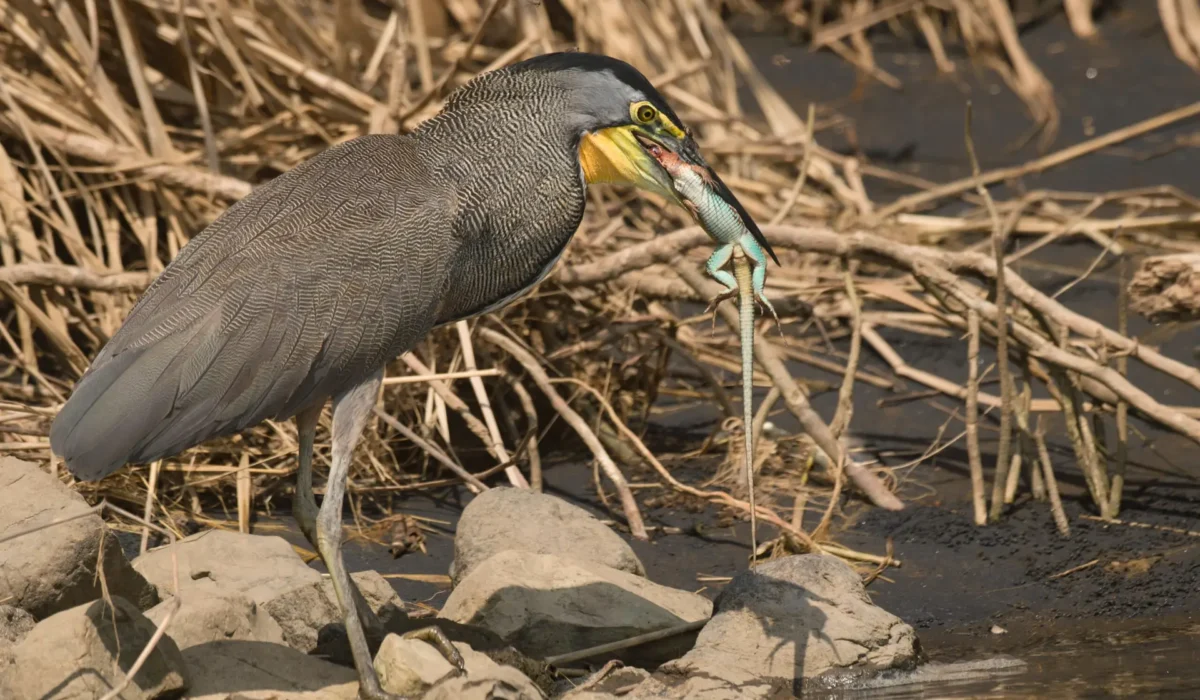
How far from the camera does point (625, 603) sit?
4.94m

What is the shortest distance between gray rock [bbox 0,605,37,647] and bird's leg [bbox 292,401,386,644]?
0.82 m

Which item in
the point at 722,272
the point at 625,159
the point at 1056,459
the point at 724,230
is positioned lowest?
the point at 1056,459

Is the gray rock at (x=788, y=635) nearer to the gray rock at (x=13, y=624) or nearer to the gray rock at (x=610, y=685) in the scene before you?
the gray rock at (x=610, y=685)

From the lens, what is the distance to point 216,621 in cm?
445

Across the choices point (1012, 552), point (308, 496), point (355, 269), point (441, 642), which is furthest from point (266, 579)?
point (1012, 552)

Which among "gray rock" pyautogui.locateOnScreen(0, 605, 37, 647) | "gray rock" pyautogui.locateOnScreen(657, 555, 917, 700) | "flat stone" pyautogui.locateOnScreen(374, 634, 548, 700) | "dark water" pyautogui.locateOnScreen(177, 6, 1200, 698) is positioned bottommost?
"dark water" pyautogui.locateOnScreen(177, 6, 1200, 698)

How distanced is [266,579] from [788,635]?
5.12 ft

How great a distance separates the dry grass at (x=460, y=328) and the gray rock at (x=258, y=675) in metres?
1.65

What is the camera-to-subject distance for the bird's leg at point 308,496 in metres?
4.80

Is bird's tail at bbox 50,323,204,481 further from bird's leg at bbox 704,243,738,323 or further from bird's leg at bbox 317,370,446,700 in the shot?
bird's leg at bbox 704,243,738,323

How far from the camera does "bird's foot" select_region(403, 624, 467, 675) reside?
432cm

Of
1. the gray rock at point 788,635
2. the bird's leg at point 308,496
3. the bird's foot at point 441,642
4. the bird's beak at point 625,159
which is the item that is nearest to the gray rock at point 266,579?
the bird's leg at point 308,496

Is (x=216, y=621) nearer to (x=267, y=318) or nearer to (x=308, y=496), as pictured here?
(x=308, y=496)

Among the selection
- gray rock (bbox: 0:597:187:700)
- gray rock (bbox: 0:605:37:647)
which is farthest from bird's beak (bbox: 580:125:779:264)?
gray rock (bbox: 0:605:37:647)
